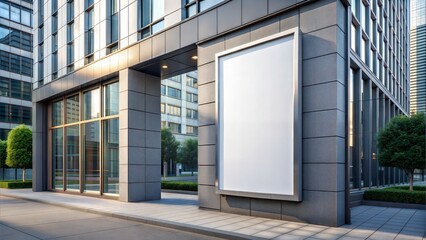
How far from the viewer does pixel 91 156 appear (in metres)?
19.0

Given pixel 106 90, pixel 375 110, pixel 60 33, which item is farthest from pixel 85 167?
pixel 375 110

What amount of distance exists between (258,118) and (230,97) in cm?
155

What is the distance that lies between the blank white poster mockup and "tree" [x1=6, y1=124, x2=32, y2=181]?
23.3m

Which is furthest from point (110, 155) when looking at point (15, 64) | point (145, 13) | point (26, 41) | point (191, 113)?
point (191, 113)

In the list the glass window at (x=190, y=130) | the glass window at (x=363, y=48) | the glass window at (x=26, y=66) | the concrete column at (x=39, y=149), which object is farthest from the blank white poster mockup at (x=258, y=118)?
the glass window at (x=190, y=130)

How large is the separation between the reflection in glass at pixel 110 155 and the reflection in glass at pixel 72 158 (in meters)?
3.44

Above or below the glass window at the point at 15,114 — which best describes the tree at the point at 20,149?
below

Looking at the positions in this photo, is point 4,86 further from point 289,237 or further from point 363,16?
point 289,237

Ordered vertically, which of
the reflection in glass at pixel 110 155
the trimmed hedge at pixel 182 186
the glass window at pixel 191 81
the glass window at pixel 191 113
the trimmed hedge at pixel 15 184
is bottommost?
the trimmed hedge at pixel 15 184

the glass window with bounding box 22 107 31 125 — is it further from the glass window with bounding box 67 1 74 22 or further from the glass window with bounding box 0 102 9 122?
the glass window with bounding box 67 1 74 22

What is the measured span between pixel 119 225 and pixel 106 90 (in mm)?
9754

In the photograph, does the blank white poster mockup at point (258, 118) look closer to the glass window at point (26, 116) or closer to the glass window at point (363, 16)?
the glass window at point (363, 16)

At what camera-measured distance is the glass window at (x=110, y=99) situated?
57.8ft

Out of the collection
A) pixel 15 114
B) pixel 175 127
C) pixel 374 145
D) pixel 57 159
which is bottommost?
pixel 57 159
